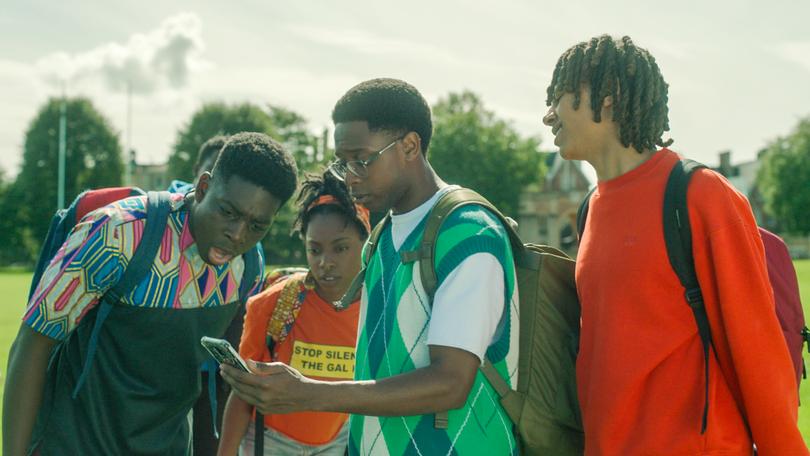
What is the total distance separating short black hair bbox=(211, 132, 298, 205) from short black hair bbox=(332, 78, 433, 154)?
84 centimetres

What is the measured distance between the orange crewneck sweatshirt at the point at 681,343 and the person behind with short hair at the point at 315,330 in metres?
1.77

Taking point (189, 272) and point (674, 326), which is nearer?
point (674, 326)

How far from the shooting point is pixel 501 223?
271cm

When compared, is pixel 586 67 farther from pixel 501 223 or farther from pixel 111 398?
pixel 111 398

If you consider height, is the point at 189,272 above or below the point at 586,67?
below

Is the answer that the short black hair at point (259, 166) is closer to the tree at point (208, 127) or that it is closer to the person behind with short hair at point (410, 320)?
the person behind with short hair at point (410, 320)

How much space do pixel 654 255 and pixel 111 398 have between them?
236 cm

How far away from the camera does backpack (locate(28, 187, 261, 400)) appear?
3.45 metres

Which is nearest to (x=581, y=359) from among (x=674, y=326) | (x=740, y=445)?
(x=674, y=326)

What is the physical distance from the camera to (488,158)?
62688mm

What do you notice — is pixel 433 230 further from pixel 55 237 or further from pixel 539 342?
pixel 55 237

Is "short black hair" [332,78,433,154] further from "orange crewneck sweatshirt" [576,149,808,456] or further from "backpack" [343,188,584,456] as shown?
"orange crewneck sweatshirt" [576,149,808,456]

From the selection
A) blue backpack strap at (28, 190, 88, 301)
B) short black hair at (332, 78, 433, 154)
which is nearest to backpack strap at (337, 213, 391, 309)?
short black hair at (332, 78, 433, 154)

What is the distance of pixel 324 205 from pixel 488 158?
58.5 m
